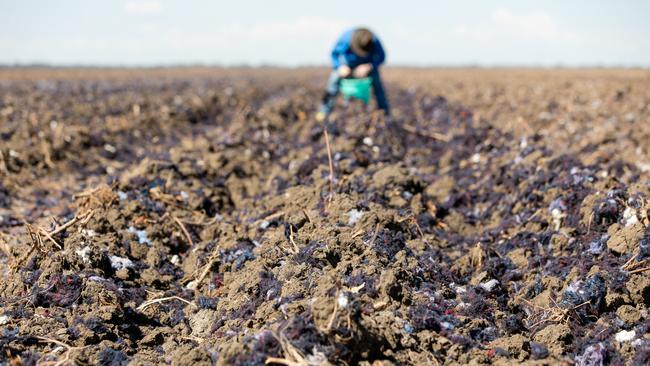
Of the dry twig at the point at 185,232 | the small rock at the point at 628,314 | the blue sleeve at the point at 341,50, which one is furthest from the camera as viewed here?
the blue sleeve at the point at 341,50

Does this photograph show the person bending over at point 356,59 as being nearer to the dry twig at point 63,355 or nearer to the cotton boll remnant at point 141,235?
the cotton boll remnant at point 141,235

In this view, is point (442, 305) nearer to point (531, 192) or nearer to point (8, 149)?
point (531, 192)

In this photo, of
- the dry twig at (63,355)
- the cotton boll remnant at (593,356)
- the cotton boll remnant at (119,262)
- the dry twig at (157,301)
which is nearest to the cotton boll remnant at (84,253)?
the cotton boll remnant at (119,262)

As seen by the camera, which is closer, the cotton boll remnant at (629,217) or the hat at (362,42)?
the cotton boll remnant at (629,217)

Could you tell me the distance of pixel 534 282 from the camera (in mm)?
4727

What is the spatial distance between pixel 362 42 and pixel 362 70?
509mm

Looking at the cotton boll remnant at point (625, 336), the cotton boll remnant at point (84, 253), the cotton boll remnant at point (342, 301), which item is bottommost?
the cotton boll remnant at point (625, 336)

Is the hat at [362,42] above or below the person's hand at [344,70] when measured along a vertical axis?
above

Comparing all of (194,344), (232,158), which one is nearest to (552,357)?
(194,344)

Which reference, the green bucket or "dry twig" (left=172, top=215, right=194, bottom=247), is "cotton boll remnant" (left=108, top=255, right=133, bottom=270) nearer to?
"dry twig" (left=172, top=215, right=194, bottom=247)

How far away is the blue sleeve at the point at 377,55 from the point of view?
1041 centimetres

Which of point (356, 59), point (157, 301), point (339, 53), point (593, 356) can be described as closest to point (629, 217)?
point (593, 356)

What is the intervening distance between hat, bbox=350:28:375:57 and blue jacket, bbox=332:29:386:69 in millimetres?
90

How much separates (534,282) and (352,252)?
4.82ft
